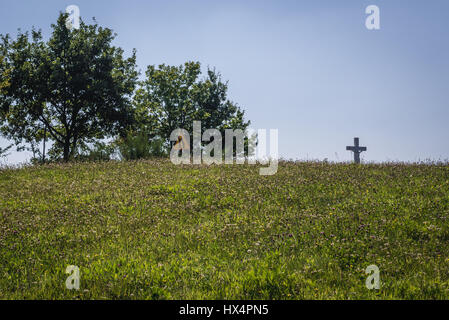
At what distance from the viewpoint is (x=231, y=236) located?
7.25 meters

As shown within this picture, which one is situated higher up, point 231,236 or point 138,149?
point 138,149

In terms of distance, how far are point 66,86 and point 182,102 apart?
1280 cm

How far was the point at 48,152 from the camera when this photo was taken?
3691cm

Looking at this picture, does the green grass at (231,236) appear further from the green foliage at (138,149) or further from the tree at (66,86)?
the tree at (66,86)

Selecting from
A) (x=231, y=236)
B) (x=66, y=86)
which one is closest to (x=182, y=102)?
(x=66, y=86)

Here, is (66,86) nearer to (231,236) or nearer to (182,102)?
(182,102)

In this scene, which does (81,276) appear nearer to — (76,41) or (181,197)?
(181,197)

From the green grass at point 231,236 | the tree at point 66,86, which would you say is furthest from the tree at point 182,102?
the green grass at point 231,236

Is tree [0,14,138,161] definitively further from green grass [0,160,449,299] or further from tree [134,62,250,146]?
green grass [0,160,449,299]

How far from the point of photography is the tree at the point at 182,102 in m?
38.3

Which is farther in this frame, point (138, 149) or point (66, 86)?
point (66, 86)

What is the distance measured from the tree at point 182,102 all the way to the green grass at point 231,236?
25.7 m

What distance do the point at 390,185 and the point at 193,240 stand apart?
6.97m

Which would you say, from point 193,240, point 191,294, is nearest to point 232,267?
point 191,294
